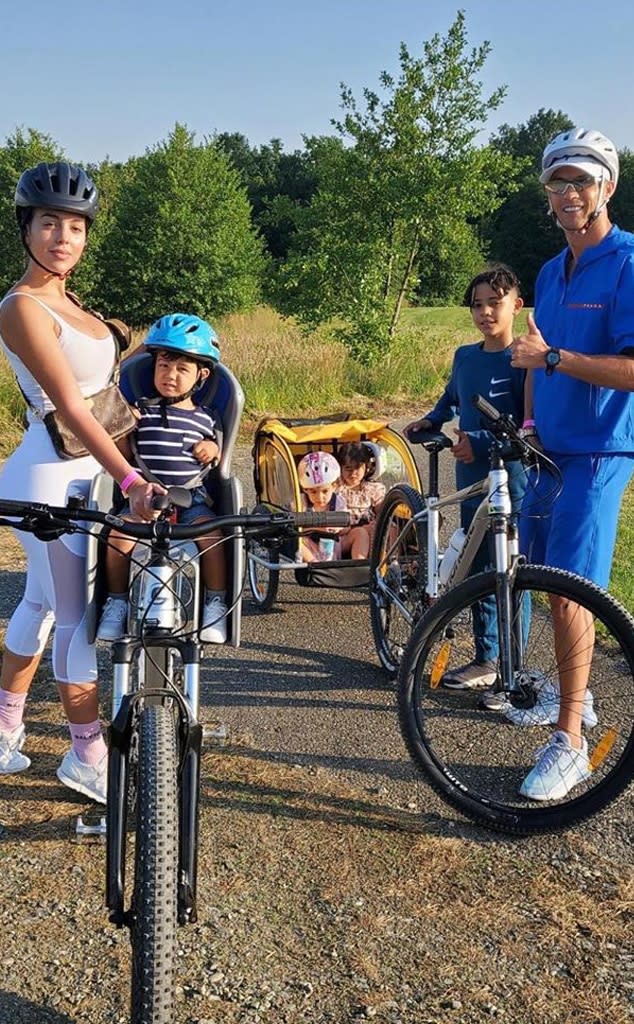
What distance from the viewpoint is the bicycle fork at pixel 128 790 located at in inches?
82.3

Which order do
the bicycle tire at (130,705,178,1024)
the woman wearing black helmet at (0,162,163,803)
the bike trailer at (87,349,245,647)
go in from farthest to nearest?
the bike trailer at (87,349,245,647), the woman wearing black helmet at (0,162,163,803), the bicycle tire at (130,705,178,1024)

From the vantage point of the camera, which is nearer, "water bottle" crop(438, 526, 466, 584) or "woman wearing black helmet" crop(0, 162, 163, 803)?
"woman wearing black helmet" crop(0, 162, 163, 803)

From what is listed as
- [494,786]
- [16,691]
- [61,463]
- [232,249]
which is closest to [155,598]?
[61,463]

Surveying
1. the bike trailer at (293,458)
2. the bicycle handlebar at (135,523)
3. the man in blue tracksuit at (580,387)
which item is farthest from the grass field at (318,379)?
the bicycle handlebar at (135,523)

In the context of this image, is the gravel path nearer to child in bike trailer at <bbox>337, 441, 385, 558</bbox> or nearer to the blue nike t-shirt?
the blue nike t-shirt

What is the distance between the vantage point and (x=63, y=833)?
10.0 ft

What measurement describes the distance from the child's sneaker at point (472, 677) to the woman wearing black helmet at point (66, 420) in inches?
68.6

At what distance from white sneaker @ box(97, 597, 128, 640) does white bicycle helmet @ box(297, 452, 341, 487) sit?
2330 mm

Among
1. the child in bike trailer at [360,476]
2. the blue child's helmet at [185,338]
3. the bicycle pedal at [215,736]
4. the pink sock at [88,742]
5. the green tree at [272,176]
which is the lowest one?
the bicycle pedal at [215,736]

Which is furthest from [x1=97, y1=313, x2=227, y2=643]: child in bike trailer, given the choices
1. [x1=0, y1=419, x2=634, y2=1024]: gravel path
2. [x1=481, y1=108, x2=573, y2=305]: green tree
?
[x1=481, y1=108, x2=573, y2=305]: green tree

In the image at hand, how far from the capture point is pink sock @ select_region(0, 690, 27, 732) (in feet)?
11.1

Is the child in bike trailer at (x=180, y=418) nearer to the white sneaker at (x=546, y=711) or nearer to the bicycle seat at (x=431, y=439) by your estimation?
the bicycle seat at (x=431, y=439)

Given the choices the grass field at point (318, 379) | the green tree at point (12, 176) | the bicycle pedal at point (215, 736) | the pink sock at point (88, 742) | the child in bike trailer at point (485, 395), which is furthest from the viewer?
the green tree at point (12, 176)

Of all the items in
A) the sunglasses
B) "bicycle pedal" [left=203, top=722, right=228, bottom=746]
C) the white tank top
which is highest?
the sunglasses
